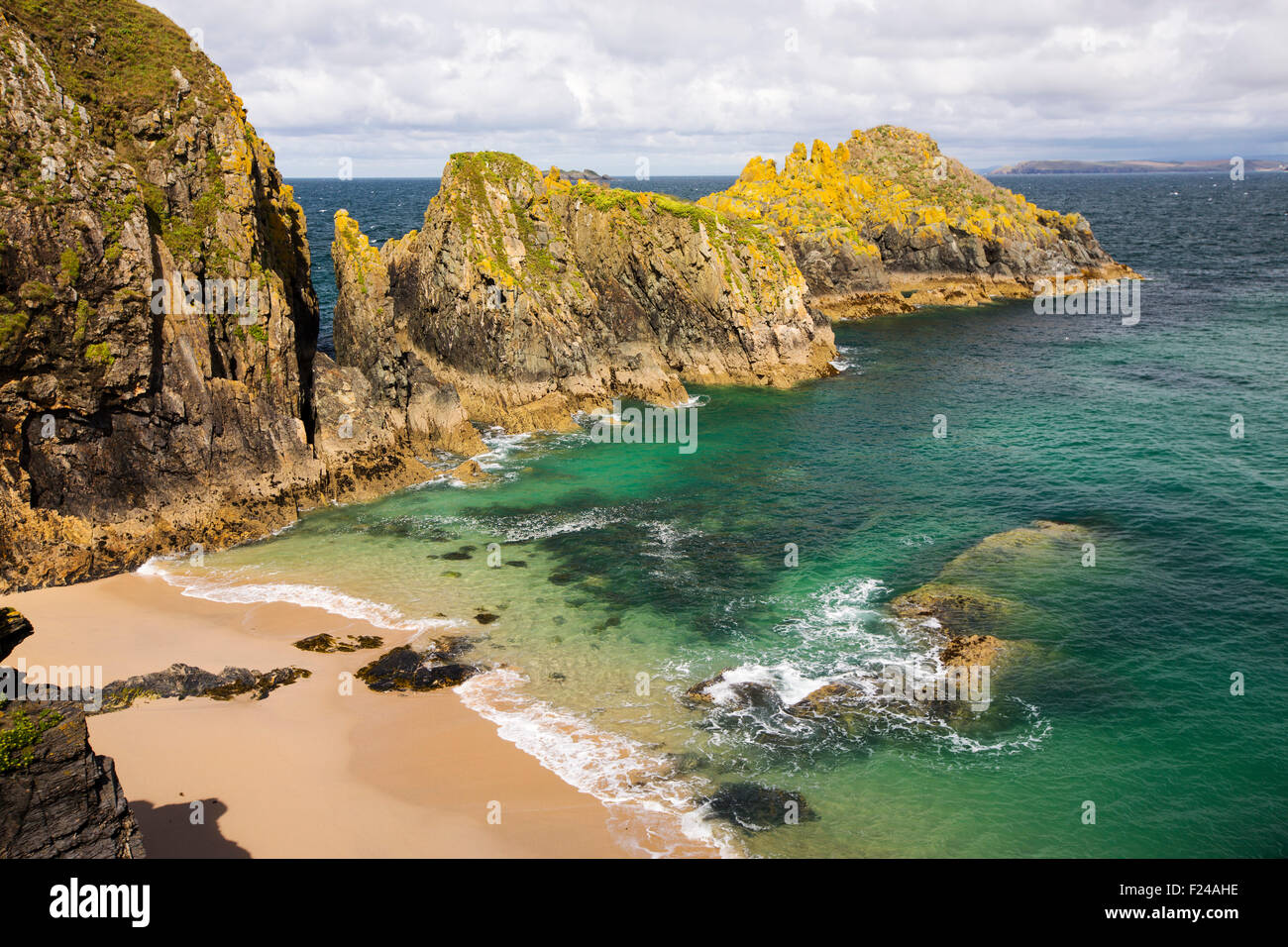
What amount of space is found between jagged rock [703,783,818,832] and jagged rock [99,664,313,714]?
1531 centimetres

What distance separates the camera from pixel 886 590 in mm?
34062

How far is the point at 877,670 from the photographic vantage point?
28547 millimetres

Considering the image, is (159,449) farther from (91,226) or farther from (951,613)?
(951,613)

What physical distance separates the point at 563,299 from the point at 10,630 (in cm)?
4582

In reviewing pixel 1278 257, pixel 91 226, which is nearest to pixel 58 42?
pixel 91 226

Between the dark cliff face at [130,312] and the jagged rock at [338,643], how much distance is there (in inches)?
431

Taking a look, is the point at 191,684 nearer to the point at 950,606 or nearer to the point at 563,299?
the point at 950,606

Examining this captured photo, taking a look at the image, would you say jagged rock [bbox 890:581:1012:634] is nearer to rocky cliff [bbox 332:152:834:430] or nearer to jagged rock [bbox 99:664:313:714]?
jagged rock [bbox 99:664:313:714]

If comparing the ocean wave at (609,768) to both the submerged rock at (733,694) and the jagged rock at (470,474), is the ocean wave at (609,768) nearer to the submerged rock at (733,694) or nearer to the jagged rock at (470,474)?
the submerged rock at (733,694)

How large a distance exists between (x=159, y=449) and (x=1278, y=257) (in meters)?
145

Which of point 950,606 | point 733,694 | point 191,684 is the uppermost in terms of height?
point 950,606

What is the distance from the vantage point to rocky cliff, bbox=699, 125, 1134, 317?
314 feet

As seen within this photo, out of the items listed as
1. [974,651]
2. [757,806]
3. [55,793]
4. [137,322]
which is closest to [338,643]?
[55,793]

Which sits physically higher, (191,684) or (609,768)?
(191,684)
